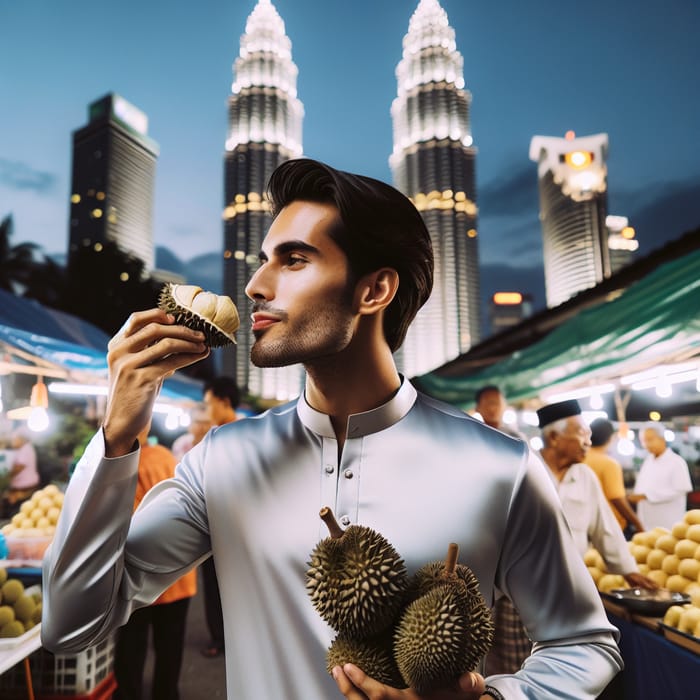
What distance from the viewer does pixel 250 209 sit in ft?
102

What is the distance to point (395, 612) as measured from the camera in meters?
0.92

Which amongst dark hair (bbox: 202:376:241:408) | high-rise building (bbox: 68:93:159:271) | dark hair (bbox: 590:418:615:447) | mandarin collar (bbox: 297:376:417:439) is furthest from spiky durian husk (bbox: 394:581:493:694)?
high-rise building (bbox: 68:93:159:271)

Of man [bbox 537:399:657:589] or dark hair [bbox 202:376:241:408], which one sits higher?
dark hair [bbox 202:376:241:408]

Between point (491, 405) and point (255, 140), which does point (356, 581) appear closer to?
point (491, 405)

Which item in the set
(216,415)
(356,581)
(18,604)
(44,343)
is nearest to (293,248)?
(356,581)

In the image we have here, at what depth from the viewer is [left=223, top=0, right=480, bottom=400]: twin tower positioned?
119ft

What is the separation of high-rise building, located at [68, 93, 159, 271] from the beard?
54836mm

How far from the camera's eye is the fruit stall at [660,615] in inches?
114

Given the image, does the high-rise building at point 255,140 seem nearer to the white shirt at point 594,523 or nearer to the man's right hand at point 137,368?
the white shirt at point 594,523

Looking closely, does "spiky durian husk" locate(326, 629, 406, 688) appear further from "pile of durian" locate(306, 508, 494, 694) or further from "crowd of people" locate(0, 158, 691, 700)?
"crowd of people" locate(0, 158, 691, 700)

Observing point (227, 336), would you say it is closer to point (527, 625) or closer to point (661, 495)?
point (527, 625)

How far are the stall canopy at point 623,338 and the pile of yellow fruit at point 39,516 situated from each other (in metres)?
4.51

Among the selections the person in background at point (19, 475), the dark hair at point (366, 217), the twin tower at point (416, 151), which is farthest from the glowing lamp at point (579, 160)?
the twin tower at point (416, 151)

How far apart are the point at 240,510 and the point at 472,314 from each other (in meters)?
56.8
